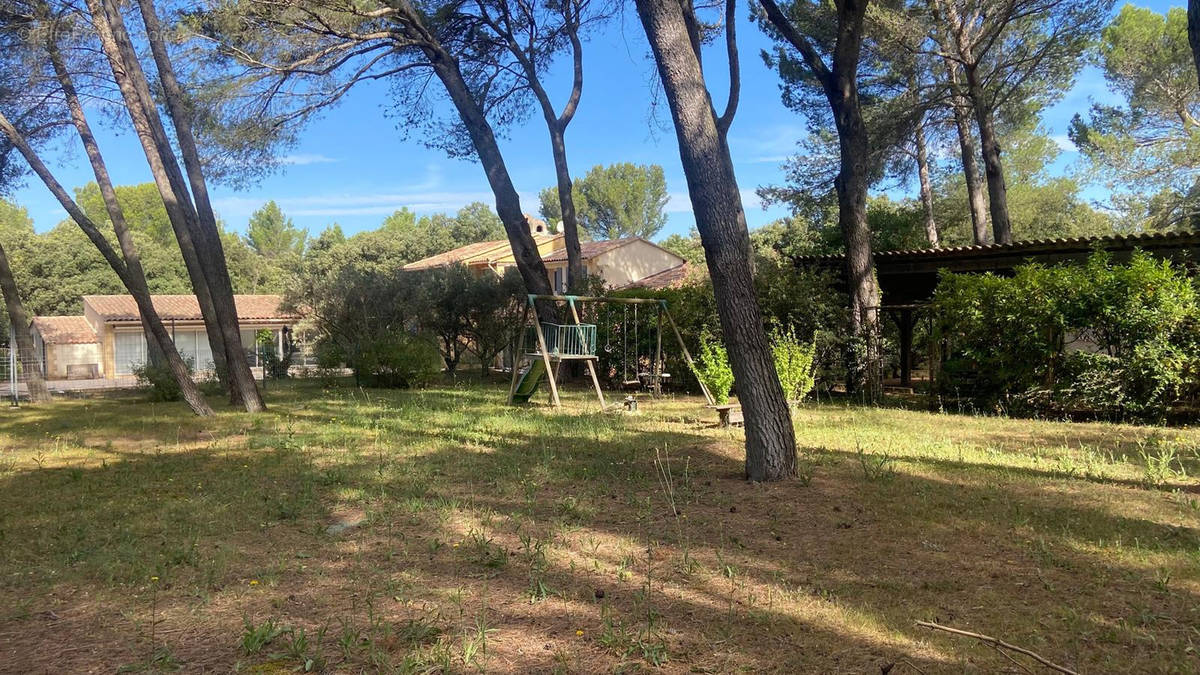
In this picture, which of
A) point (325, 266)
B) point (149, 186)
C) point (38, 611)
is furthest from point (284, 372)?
point (149, 186)

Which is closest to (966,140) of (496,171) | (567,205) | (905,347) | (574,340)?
(905,347)

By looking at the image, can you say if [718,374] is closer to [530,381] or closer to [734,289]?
[530,381]

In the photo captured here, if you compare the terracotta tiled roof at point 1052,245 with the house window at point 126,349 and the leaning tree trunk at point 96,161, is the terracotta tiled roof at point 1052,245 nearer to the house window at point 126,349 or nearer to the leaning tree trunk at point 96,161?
the leaning tree trunk at point 96,161

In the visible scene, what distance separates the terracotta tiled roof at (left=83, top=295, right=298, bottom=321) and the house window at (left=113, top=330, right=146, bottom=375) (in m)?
1.20

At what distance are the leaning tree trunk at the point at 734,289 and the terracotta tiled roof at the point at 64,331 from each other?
3802 cm

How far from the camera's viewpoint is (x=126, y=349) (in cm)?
3341

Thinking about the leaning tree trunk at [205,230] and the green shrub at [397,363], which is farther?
the green shrub at [397,363]

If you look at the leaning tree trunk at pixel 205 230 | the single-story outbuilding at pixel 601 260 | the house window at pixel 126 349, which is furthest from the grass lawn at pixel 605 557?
the house window at pixel 126 349

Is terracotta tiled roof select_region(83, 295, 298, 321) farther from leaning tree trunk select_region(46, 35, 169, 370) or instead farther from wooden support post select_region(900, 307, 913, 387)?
wooden support post select_region(900, 307, 913, 387)

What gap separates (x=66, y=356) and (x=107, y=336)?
3101 millimetres

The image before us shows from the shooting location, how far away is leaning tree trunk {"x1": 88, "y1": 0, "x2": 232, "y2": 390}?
10.1 metres

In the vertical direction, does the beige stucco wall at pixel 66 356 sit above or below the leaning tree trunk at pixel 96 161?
below

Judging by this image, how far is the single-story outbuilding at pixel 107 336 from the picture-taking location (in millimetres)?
32625

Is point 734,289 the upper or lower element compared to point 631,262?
lower
